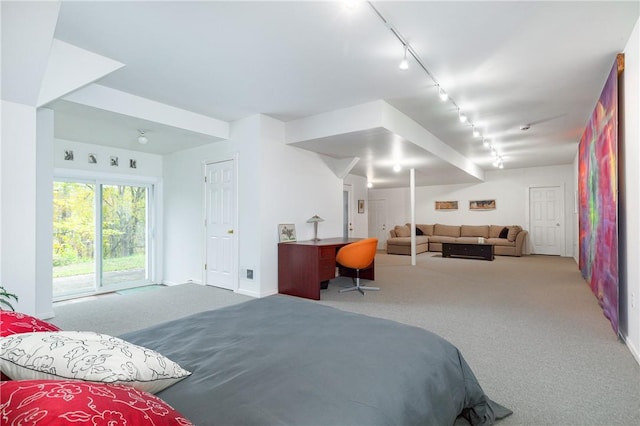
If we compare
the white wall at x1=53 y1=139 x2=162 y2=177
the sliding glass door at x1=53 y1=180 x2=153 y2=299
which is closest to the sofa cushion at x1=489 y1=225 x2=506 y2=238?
the white wall at x1=53 y1=139 x2=162 y2=177

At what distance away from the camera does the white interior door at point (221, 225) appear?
4984 mm

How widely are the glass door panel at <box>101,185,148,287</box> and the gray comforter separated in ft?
16.2

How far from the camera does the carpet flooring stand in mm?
1971

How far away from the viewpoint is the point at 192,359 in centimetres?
131

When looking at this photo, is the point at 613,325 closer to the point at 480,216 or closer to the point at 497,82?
the point at 497,82

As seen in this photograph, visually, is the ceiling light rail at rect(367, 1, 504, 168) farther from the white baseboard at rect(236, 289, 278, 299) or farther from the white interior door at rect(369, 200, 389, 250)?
the white interior door at rect(369, 200, 389, 250)

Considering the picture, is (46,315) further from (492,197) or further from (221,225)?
(492,197)

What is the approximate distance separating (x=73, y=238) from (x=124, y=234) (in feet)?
2.58

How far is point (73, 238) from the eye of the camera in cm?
533

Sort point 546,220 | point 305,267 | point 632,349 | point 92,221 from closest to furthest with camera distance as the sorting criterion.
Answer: point 632,349, point 305,267, point 92,221, point 546,220

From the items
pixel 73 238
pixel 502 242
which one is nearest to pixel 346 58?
pixel 73 238

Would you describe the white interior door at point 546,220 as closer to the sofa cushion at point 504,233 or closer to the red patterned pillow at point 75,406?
the sofa cushion at point 504,233

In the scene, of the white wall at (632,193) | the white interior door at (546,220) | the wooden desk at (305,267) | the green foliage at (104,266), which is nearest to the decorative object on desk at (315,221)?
the wooden desk at (305,267)

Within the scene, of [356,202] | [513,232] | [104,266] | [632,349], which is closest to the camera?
[632,349]
